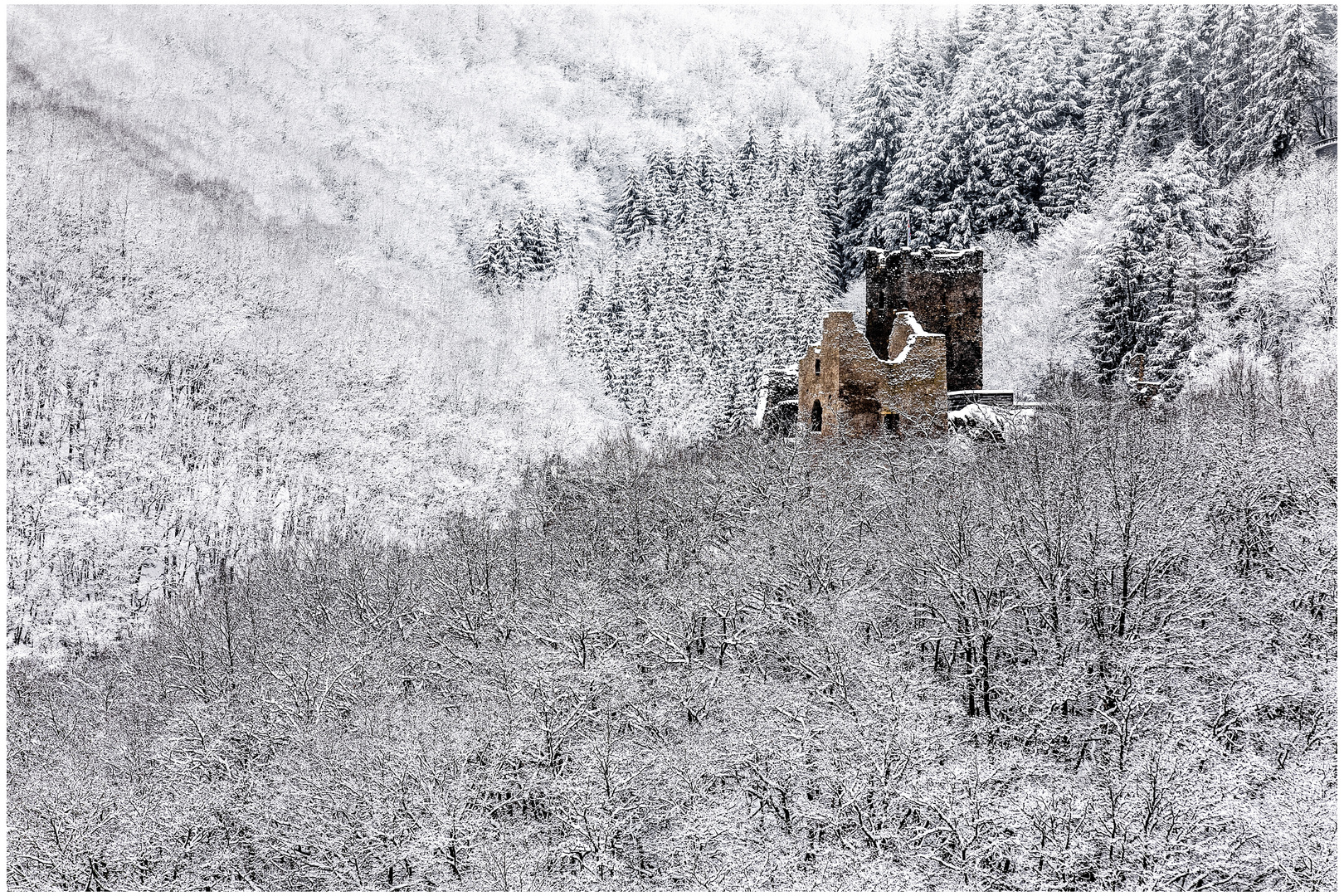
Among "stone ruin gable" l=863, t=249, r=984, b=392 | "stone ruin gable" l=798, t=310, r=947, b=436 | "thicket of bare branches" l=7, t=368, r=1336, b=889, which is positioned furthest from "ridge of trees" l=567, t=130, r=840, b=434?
"thicket of bare branches" l=7, t=368, r=1336, b=889

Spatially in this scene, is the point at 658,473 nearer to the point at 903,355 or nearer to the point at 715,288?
the point at 903,355

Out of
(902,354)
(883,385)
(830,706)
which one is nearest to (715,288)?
(902,354)

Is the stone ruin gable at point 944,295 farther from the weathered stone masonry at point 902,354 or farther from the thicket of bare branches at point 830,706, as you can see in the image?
the thicket of bare branches at point 830,706

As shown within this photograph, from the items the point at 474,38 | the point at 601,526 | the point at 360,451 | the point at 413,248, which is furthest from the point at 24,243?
the point at 601,526

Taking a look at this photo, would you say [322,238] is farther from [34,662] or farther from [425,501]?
[34,662]

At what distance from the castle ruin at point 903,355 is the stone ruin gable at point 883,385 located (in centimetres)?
2

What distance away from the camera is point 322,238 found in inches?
3219

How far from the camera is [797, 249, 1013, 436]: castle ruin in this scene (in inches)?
1302

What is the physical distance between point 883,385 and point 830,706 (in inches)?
480

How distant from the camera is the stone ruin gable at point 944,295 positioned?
3709 cm

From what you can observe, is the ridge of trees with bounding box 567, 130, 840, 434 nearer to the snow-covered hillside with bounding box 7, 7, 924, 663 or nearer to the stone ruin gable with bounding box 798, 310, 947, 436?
the snow-covered hillside with bounding box 7, 7, 924, 663

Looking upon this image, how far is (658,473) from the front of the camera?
41875 millimetres

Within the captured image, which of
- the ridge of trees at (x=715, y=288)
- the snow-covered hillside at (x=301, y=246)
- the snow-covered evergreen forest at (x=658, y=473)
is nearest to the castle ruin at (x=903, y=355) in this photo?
the snow-covered evergreen forest at (x=658, y=473)

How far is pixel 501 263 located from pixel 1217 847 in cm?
6398
